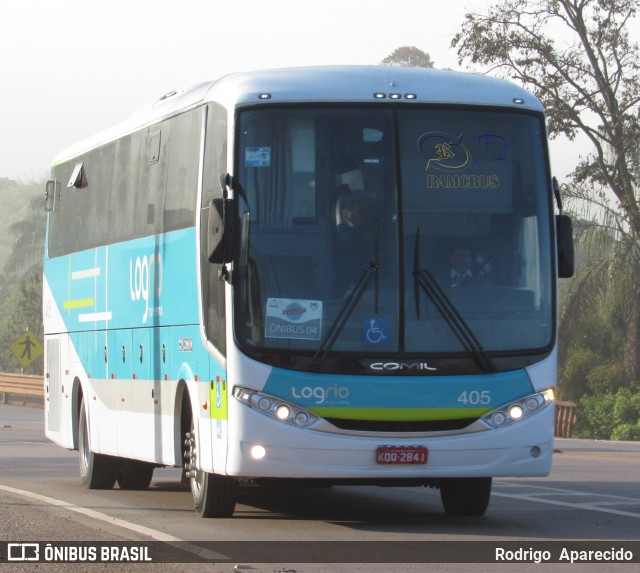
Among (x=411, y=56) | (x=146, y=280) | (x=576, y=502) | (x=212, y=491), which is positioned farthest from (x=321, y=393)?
(x=411, y=56)

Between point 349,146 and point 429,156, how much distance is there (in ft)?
2.06

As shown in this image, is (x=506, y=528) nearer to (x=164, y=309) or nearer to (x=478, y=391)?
(x=478, y=391)

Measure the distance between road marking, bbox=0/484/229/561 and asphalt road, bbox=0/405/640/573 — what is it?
0.03 feet

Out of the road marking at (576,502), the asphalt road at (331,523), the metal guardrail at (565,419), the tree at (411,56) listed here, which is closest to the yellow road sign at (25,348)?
the metal guardrail at (565,419)

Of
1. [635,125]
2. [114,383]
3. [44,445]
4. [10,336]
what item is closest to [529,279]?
[114,383]

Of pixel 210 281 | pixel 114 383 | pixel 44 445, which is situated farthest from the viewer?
pixel 44 445

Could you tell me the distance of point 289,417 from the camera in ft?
36.8

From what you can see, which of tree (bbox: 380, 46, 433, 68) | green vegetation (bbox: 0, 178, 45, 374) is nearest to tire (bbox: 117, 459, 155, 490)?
green vegetation (bbox: 0, 178, 45, 374)

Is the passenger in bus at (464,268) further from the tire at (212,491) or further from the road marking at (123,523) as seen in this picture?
the road marking at (123,523)

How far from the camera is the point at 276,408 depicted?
443 inches

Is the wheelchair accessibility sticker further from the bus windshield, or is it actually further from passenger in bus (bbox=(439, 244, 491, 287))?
passenger in bus (bbox=(439, 244, 491, 287))

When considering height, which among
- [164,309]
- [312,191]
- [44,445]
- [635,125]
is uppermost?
[635,125]

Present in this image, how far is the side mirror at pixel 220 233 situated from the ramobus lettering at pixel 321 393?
43.6 inches

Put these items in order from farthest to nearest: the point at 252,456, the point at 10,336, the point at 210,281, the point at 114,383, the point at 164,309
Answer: the point at 10,336
the point at 114,383
the point at 164,309
the point at 210,281
the point at 252,456
